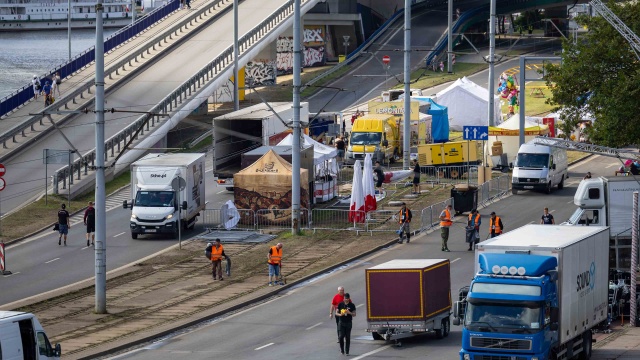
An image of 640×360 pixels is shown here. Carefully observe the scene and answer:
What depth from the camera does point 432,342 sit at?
3253cm

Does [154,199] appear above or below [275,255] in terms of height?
above

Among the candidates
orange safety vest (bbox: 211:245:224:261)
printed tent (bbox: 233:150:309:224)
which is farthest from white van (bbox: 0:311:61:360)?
printed tent (bbox: 233:150:309:224)

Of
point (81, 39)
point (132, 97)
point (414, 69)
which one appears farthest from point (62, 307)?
point (81, 39)

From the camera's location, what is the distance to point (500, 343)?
2705 centimetres

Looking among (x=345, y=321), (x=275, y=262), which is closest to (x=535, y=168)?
(x=275, y=262)

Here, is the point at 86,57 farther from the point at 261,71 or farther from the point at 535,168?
the point at 535,168

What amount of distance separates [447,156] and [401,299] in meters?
31.7

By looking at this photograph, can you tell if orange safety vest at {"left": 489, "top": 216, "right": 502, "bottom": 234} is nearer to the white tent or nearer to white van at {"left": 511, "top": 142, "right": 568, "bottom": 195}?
white van at {"left": 511, "top": 142, "right": 568, "bottom": 195}

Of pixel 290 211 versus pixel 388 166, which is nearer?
pixel 290 211

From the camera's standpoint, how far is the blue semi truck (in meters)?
27.1

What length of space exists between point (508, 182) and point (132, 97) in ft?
78.9

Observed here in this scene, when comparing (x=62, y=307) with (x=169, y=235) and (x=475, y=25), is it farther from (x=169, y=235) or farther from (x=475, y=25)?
(x=475, y=25)

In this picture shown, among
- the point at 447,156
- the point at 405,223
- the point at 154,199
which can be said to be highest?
the point at 447,156

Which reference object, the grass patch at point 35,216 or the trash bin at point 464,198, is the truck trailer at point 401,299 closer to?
the trash bin at point 464,198
